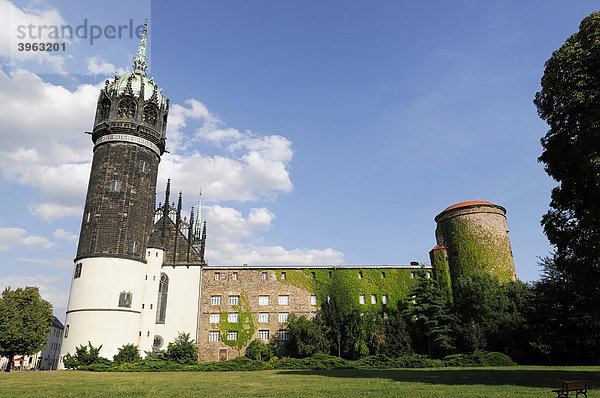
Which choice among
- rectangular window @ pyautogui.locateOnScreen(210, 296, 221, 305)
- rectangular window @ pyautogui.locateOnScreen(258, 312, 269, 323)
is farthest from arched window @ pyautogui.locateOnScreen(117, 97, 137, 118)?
rectangular window @ pyautogui.locateOnScreen(258, 312, 269, 323)

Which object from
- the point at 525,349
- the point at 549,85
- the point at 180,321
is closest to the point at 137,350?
the point at 180,321

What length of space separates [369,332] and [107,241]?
90.6 ft

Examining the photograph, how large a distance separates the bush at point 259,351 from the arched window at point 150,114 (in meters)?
Answer: 27.7

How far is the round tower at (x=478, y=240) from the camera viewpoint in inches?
1682

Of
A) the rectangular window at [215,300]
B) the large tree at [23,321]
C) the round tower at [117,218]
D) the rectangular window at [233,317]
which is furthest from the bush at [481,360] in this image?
the large tree at [23,321]

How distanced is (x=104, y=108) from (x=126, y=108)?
2.75 meters

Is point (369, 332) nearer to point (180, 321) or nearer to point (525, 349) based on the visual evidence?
point (525, 349)

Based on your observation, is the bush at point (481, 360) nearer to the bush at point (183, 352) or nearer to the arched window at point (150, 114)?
the bush at point (183, 352)

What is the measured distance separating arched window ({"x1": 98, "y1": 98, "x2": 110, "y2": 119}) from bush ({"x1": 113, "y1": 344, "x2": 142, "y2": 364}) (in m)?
25.4

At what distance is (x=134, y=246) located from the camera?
1655 inches

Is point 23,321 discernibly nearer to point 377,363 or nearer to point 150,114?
point 150,114

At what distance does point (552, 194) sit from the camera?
19828 mm

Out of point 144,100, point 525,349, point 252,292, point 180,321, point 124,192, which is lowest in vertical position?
point 525,349

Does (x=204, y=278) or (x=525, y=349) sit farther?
(x=204, y=278)
